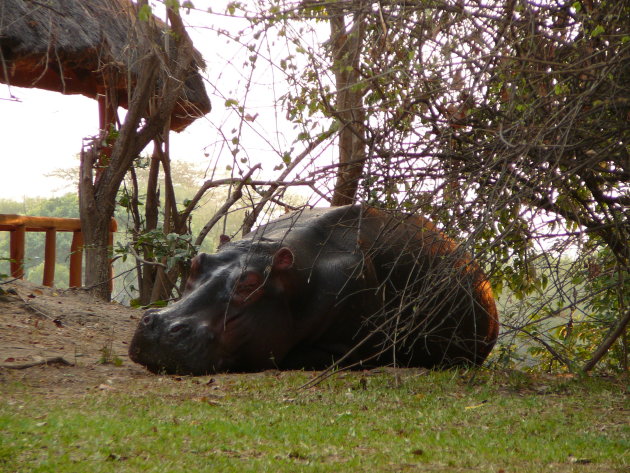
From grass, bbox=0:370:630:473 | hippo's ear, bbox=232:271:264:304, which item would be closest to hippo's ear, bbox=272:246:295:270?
hippo's ear, bbox=232:271:264:304

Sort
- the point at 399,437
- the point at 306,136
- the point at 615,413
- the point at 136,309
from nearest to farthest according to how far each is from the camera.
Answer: the point at 399,437 < the point at 615,413 < the point at 306,136 < the point at 136,309

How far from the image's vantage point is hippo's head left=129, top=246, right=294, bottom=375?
523cm

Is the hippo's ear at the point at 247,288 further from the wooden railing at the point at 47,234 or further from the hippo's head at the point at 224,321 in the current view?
the wooden railing at the point at 47,234

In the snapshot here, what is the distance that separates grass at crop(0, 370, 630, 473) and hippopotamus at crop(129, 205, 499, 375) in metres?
0.32

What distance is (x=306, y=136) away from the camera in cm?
445

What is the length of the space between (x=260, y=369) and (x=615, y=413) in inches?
94.6

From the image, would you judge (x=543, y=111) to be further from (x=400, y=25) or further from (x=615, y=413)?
(x=615, y=413)

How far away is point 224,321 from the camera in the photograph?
205 inches

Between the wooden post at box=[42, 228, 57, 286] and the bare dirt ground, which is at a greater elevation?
the wooden post at box=[42, 228, 57, 286]

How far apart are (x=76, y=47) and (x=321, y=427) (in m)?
7.24

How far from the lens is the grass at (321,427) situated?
294 cm

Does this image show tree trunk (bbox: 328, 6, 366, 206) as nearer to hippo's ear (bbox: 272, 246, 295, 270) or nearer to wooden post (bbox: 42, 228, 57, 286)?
hippo's ear (bbox: 272, 246, 295, 270)

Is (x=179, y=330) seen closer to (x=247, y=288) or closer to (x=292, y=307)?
(x=247, y=288)

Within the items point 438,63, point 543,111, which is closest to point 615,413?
point 543,111
